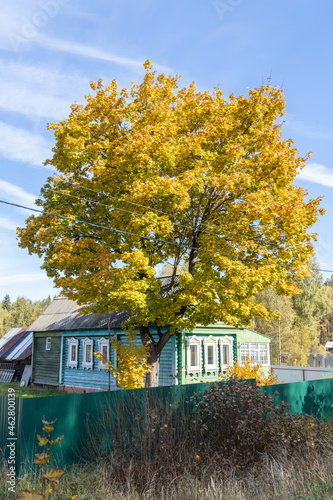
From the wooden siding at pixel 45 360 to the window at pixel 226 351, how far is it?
10266 millimetres

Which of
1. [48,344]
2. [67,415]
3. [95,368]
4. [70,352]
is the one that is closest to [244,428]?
[67,415]

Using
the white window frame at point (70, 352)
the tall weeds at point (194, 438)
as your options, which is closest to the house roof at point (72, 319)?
the white window frame at point (70, 352)

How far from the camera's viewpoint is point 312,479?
22.2ft

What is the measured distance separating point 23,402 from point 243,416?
14.0ft

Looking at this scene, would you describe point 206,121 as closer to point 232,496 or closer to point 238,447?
point 238,447

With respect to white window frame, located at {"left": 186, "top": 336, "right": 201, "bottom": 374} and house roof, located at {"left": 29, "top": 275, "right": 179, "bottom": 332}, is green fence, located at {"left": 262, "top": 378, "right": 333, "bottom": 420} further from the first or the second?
house roof, located at {"left": 29, "top": 275, "right": 179, "bottom": 332}

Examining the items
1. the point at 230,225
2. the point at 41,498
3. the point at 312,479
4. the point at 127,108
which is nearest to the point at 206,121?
the point at 127,108

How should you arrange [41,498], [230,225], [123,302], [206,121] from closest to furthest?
[41,498] < [123,302] < [230,225] < [206,121]

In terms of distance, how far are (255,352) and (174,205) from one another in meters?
14.5

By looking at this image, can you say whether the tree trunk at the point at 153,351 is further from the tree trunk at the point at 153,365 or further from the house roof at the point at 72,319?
the house roof at the point at 72,319

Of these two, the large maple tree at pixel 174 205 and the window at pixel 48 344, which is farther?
the window at pixel 48 344

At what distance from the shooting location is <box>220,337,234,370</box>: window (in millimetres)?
22219

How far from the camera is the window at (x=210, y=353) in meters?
21.2

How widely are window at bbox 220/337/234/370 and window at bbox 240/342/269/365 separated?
1.18 m
